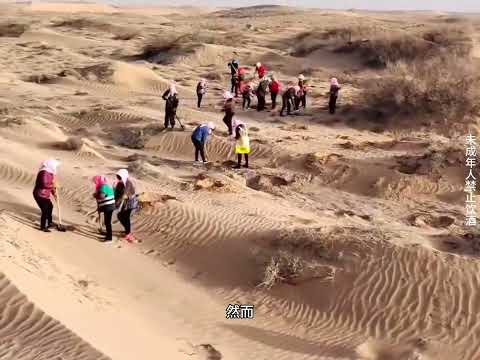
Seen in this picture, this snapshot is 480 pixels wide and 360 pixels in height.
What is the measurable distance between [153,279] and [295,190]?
5.43 m

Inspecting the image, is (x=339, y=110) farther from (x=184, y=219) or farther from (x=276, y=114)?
(x=184, y=219)

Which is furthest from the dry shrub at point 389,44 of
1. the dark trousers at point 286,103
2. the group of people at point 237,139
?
the group of people at point 237,139

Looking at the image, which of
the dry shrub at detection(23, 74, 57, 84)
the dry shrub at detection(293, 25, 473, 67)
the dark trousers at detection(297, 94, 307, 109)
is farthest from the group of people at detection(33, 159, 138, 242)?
the dry shrub at detection(293, 25, 473, 67)

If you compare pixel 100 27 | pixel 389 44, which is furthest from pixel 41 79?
pixel 100 27

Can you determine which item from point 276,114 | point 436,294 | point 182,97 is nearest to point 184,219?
point 436,294

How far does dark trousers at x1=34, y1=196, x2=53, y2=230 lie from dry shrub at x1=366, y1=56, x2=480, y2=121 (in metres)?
13.3

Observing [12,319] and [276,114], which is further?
[276,114]

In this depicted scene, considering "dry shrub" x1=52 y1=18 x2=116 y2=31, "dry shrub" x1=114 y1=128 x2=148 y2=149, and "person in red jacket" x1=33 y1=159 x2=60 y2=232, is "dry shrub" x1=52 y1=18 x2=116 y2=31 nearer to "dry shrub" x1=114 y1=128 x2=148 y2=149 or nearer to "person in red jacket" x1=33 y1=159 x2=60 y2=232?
"dry shrub" x1=114 y1=128 x2=148 y2=149

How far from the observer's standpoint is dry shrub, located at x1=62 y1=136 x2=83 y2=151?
1575cm

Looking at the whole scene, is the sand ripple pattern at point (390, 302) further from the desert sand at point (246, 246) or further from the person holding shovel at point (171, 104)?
the person holding shovel at point (171, 104)

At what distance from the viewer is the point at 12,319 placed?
20.8 ft

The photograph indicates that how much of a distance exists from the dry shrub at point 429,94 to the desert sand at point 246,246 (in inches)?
32.3

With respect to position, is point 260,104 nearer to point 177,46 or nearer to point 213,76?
point 213,76

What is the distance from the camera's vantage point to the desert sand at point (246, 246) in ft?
24.3
